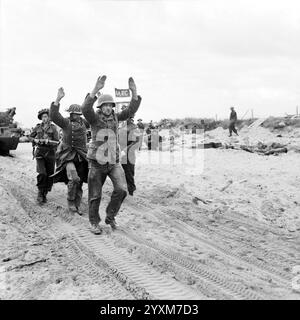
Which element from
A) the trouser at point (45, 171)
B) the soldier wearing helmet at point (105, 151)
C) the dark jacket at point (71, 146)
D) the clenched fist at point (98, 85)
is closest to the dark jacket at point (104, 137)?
the soldier wearing helmet at point (105, 151)

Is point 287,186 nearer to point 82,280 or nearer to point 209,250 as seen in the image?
point 209,250

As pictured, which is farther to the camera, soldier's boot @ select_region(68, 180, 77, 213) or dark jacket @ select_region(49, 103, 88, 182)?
dark jacket @ select_region(49, 103, 88, 182)

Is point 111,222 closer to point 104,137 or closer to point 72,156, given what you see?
point 104,137

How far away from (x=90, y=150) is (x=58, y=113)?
1397 millimetres

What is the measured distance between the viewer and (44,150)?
9203 millimetres

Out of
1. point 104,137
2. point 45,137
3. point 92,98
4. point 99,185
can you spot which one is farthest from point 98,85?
point 45,137

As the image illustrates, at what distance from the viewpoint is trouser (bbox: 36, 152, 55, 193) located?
9.09 metres

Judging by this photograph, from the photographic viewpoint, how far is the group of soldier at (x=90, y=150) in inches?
267

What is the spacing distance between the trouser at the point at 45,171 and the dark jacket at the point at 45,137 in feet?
0.20

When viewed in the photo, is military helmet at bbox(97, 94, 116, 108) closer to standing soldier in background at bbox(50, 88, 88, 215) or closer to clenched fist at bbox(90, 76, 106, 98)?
clenched fist at bbox(90, 76, 106, 98)

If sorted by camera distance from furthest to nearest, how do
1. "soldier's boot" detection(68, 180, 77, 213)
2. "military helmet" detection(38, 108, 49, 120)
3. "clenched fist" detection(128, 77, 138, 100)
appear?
"military helmet" detection(38, 108, 49, 120) < "soldier's boot" detection(68, 180, 77, 213) < "clenched fist" detection(128, 77, 138, 100)

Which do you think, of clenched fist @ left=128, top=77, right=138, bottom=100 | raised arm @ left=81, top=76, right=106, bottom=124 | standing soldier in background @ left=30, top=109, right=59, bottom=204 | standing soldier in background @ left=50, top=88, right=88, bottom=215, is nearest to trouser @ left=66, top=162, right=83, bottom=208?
standing soldier in background @ left=50, top=88, right=88, bottom=215

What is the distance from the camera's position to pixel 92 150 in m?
6.83
